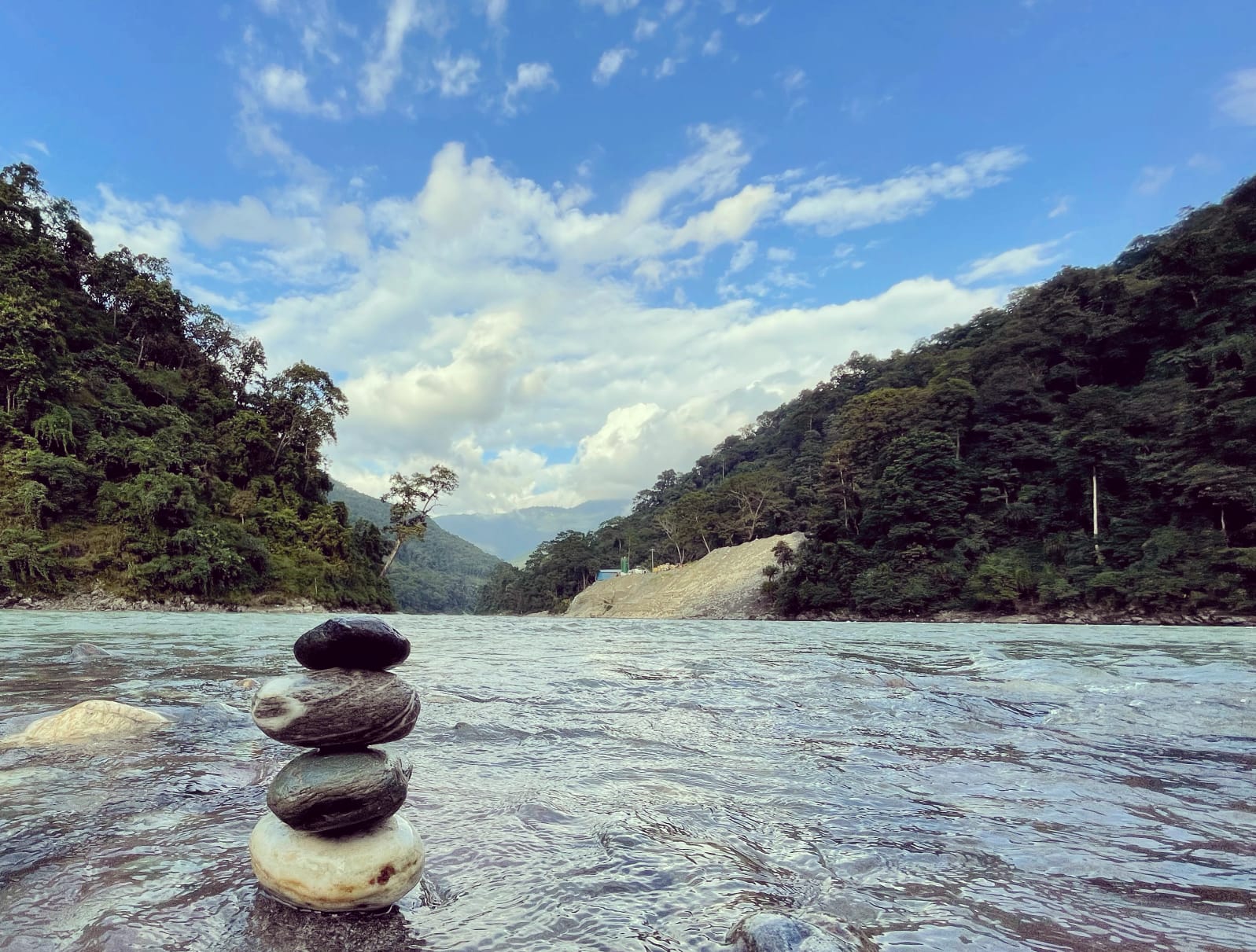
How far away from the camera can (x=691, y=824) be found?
2.97 meters

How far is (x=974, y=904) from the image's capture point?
7.02 feet

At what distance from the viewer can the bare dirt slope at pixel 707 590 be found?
5797 centimetres

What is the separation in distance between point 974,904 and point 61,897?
3.03m

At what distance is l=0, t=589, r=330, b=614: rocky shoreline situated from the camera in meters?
34.6

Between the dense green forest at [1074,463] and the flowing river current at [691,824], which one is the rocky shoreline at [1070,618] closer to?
the dense green forest at [1074,463]

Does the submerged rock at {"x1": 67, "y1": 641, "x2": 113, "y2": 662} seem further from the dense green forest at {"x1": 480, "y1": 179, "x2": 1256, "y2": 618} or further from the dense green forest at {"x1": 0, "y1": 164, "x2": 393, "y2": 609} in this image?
the dense green forest at {"x1": 480, "y1": 179, "x2": 1256, "y2": 618}

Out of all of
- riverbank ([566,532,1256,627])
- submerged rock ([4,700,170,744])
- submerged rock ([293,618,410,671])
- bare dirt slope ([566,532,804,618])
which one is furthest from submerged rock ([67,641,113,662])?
bare dirt slope ([566,532,804,618])

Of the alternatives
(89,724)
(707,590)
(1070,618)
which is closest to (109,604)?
(89,724)

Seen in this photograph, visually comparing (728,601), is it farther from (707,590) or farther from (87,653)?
(87,653)

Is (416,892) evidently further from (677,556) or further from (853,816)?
(677,556)

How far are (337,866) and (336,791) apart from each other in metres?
0.24

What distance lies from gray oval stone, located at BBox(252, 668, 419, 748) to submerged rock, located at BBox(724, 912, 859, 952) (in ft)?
4.73

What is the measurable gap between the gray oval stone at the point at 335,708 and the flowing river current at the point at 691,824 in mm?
513

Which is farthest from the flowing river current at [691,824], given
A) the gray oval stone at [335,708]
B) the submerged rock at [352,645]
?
the submerged rock at [352,645]
